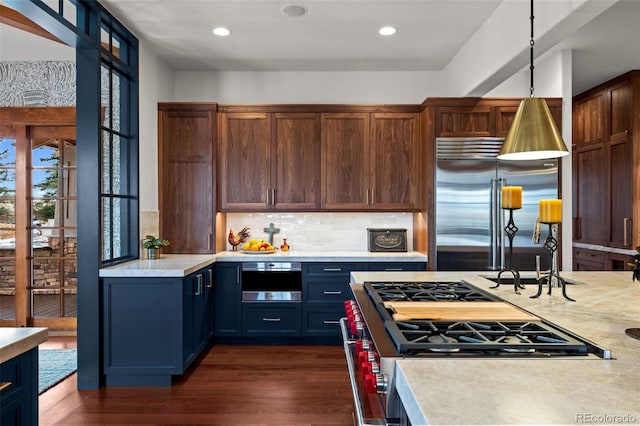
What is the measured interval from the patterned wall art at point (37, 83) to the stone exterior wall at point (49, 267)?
58.8 inches

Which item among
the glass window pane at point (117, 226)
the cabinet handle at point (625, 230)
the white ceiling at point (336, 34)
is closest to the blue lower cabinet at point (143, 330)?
the glass window pane at point (117, 226)

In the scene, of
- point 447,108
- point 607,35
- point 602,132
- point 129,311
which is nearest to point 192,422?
point 129,311

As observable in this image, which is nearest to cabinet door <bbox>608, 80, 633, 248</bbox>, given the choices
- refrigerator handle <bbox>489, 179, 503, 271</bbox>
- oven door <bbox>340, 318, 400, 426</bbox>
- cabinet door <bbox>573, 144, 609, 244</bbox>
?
cabinet door <bbox>573, 144, 609, 244</bbox>

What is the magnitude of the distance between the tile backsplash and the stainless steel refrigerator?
2.83 ft

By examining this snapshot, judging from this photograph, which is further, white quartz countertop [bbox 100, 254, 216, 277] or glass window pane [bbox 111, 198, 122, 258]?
glass window pane [bbox 111, 198, 122, 258]

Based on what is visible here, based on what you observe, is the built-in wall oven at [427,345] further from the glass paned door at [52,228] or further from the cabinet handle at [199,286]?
the glass paned door at [52,228]

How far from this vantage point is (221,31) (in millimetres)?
3775

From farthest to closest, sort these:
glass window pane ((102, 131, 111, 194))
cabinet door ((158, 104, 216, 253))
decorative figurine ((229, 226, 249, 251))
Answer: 1. decorative figurine ((229, 226, 249, 251))
2. cabinet door ((158, 104, 216, 253))
3. glass window pane ((102, 131, 111, 194))

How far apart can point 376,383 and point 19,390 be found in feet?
3.85

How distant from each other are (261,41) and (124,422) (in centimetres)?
330

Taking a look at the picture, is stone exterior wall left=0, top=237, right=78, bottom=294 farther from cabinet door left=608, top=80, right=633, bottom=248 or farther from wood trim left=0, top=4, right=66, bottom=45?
cabinet door left=608, top=80, right=633, bottom=248

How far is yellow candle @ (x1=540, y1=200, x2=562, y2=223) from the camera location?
1991 mm

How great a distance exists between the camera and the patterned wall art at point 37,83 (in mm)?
4551

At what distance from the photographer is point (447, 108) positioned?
4176 mm
